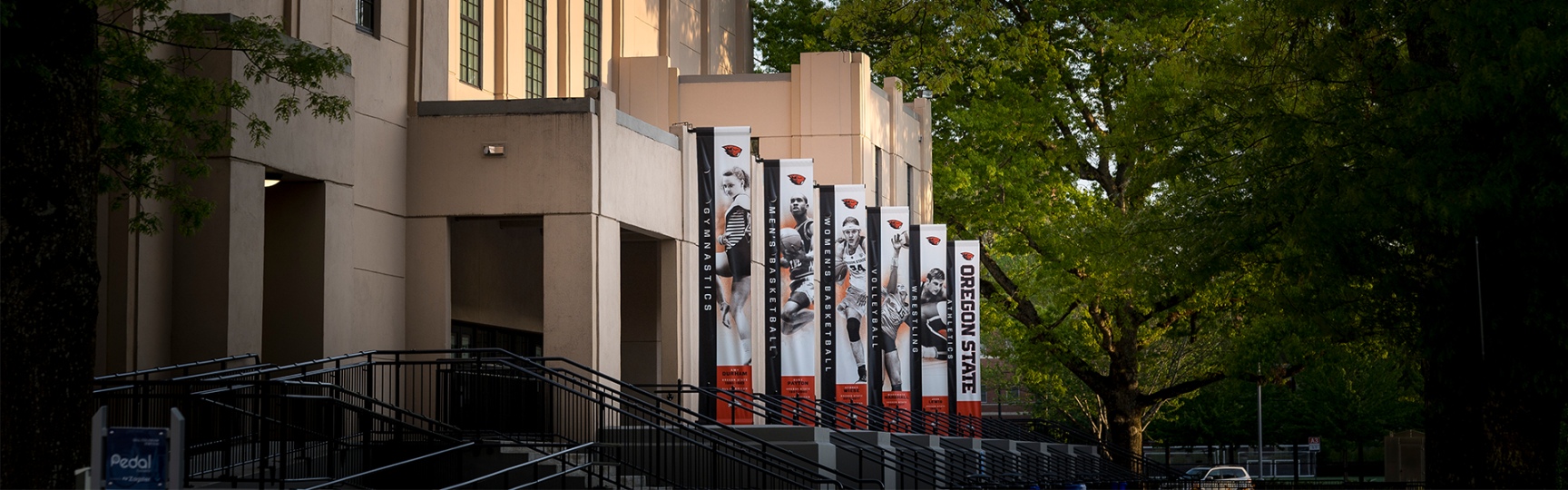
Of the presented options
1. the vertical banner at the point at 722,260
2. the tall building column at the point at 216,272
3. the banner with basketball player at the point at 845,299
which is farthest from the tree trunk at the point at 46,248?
the banner with basketball player at the point at 845,299

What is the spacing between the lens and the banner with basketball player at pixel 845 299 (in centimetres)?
3466

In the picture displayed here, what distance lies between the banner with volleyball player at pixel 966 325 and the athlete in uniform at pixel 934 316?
0.88 m

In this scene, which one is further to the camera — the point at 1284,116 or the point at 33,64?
the point at 1284,116

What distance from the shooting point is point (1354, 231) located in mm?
20438

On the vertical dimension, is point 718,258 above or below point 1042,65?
below

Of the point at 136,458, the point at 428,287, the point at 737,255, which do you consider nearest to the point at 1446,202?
the point at 737,255

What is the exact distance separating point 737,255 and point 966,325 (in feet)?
46.8

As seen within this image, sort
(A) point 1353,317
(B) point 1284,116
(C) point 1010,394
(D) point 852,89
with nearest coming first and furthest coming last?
(B) point 1284,116, (A) point 1353,317, (D) point 852,89, (C) point 1010,394

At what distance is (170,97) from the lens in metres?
16.3

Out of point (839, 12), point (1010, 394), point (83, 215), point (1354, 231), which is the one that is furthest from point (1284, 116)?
point (1010, 394)

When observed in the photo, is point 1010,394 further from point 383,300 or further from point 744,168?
point 383,300

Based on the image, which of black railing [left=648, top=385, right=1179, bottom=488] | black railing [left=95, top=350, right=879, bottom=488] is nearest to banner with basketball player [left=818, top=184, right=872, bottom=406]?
black railing [left=648, top=385, right=1179, bottom=488]

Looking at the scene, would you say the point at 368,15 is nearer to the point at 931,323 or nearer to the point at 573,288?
the point at 573,288

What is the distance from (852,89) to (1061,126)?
8.47m
